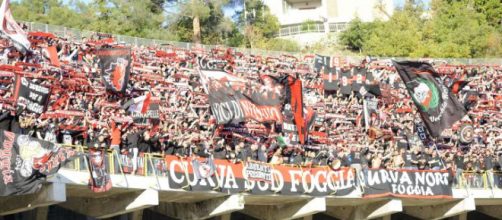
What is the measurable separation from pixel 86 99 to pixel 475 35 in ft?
118

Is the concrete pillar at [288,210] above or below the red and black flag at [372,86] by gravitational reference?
below

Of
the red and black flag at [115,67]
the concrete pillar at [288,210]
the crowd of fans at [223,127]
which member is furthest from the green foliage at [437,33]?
the red and black flag at [115,67]

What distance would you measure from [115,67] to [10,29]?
4.43 metres

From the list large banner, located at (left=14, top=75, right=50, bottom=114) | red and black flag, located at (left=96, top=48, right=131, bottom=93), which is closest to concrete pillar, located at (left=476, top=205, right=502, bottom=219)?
red and black flag, located at (left=96, top=48, right=131, bottom=93)

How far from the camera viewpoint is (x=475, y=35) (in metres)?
63.0

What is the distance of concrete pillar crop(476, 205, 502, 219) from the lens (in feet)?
133

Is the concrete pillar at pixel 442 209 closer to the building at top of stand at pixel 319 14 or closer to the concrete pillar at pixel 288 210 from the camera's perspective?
the concrete pillar at pixel 288 210

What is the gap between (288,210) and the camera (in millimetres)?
34344

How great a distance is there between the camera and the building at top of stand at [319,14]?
228 feet

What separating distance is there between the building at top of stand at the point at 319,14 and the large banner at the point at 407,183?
32716mm

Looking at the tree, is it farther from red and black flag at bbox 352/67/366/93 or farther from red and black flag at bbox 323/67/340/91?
red and black flag at bbox 323/67/340/91

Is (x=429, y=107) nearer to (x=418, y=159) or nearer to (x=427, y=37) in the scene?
(x=418, y=159)

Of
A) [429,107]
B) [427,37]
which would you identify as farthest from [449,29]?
[429,107]

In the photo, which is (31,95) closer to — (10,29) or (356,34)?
(10,29)
